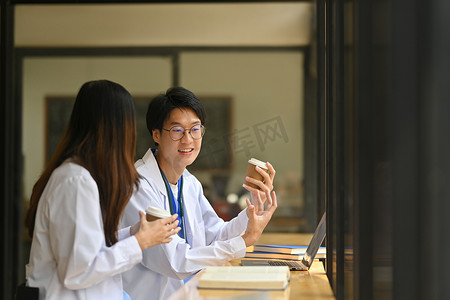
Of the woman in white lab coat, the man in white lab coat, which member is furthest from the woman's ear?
the woman in white lab coat

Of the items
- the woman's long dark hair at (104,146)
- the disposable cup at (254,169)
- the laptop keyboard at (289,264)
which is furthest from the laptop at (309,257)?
the woman's long dark hair at (104,146)

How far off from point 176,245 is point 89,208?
2.29 feet

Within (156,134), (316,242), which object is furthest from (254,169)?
(156,134)

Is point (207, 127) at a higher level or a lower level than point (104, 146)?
higher

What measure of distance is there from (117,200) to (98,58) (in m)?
3.14

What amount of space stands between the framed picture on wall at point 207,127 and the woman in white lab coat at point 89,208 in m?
2.78

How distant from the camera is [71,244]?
70.8 inches

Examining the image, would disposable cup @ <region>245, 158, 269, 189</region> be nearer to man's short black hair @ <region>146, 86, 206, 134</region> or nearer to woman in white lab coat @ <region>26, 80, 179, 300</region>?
woman in white lab coat @ <region>26, 80, 179, 300</region>

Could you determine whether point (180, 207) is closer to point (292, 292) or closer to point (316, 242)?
point (316, 242)

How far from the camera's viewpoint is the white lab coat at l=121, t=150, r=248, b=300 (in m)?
2.41

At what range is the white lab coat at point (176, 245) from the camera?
2.41 m

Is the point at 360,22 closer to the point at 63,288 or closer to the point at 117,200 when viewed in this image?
the point at 117,200

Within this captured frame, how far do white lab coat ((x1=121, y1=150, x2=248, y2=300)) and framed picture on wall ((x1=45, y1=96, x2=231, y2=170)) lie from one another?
170 cm

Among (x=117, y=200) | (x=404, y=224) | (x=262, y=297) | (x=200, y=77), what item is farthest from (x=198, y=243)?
(x=200, y=77)
